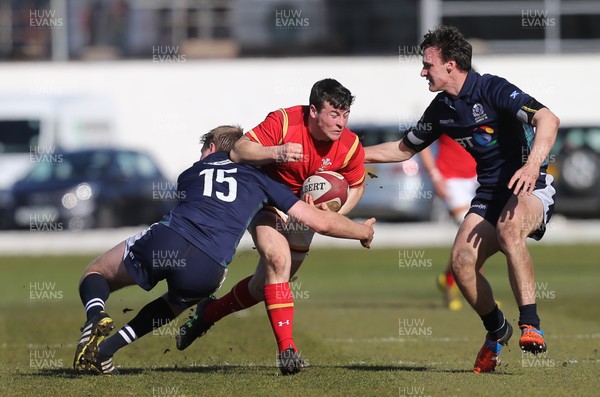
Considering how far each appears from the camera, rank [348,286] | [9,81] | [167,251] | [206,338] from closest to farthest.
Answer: [167,251], [206,338], [348,286], [9,81]

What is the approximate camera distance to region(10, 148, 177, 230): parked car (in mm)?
28359

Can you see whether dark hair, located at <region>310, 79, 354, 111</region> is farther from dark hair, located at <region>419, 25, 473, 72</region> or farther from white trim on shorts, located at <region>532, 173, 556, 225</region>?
white trim on shorts, located at <region>532, 173, 556, 225</region>

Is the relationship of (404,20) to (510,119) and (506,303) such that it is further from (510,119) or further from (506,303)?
(510,119)

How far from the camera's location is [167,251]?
Answer: 8.72 m

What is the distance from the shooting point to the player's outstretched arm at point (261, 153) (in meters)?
8.87

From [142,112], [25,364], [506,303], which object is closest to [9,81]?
[142,112]

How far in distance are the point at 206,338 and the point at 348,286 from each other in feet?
22.4

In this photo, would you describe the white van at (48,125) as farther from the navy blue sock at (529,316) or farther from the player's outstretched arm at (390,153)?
the navy blue sock at (529,316)

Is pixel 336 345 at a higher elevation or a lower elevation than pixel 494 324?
lower

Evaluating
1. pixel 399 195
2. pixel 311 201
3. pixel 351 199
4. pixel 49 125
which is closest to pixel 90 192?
pixel 49 125

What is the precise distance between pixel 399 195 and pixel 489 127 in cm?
1981

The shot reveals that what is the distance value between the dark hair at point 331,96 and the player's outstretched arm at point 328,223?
2.48 feet

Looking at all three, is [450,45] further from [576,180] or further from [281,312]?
[576,180]

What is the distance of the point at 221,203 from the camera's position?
29.0ft
